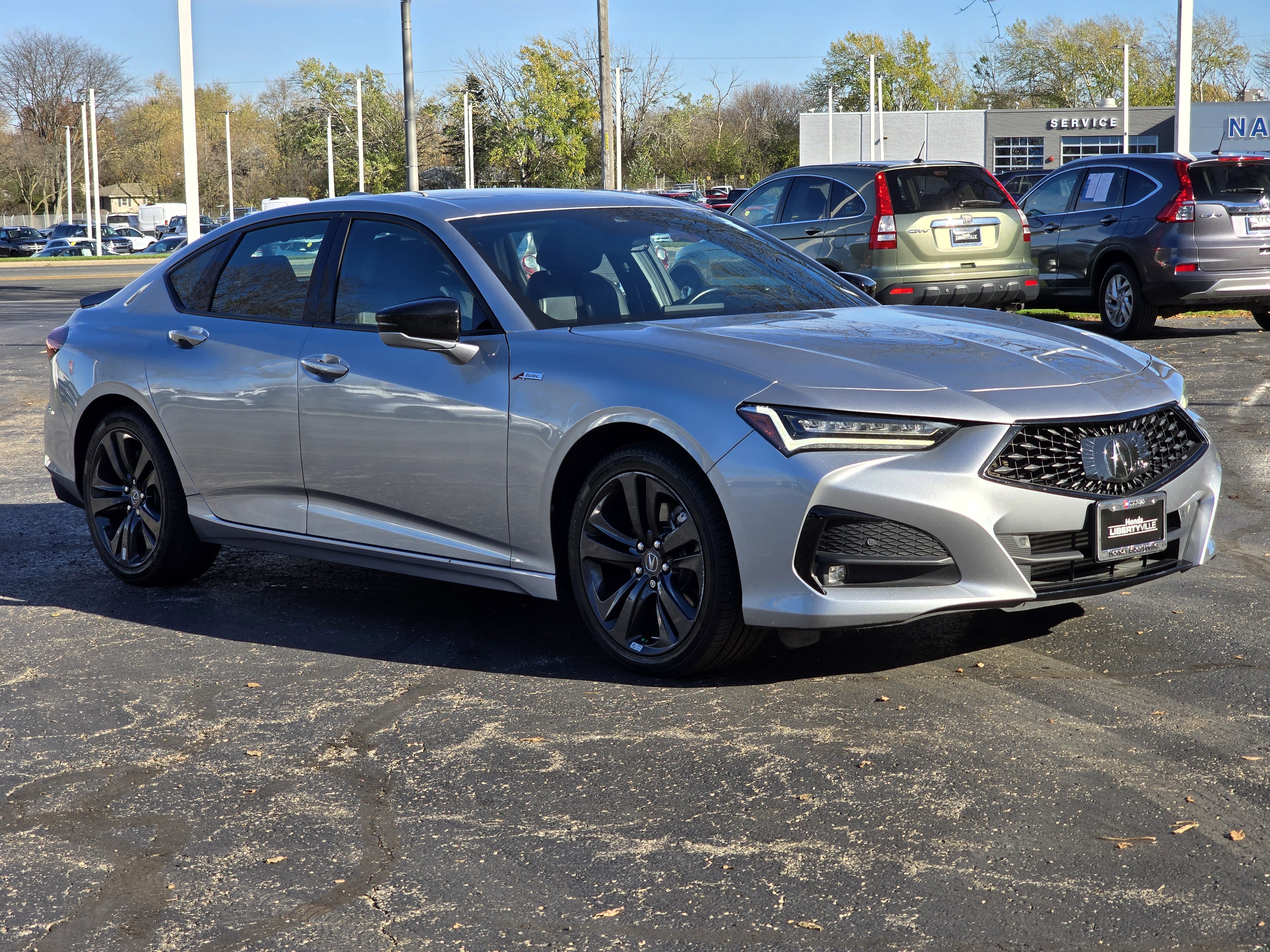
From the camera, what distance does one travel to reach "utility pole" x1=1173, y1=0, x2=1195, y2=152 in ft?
66.9

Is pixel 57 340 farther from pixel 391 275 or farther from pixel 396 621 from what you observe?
pixel 396 621

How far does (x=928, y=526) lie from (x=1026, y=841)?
1.07 meters

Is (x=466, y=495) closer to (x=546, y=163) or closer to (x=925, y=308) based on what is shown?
(x=925, y=308)

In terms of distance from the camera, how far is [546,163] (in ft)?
239

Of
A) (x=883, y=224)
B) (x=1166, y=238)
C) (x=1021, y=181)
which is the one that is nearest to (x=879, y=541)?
(x=883, y=224)

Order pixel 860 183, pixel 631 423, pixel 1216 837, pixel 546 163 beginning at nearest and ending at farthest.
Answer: pixel 1216 837
pixel 631 423
pixel 860 183
pixel 546 163

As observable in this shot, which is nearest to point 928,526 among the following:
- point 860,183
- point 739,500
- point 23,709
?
point 739,500

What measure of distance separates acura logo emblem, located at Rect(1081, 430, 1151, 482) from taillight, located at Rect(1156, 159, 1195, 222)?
10464mm

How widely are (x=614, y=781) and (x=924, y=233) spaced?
34.9 ft

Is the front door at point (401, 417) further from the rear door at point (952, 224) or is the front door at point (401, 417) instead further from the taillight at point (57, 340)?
the rear door at point (952, 224)

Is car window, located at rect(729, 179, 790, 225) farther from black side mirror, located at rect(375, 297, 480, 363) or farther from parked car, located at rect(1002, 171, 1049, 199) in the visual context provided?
parked car, located at rect(1002, 171, 1049, 199)

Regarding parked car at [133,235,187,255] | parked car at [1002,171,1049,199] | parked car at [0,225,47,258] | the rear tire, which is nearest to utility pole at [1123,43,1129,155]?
parked car at [133,235,187,255]

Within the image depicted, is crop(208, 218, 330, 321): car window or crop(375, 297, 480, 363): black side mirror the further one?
crop(208, 218, 330, 321): car window

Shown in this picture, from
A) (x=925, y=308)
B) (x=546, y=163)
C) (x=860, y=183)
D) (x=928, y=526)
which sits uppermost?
(x=546, y=163)
